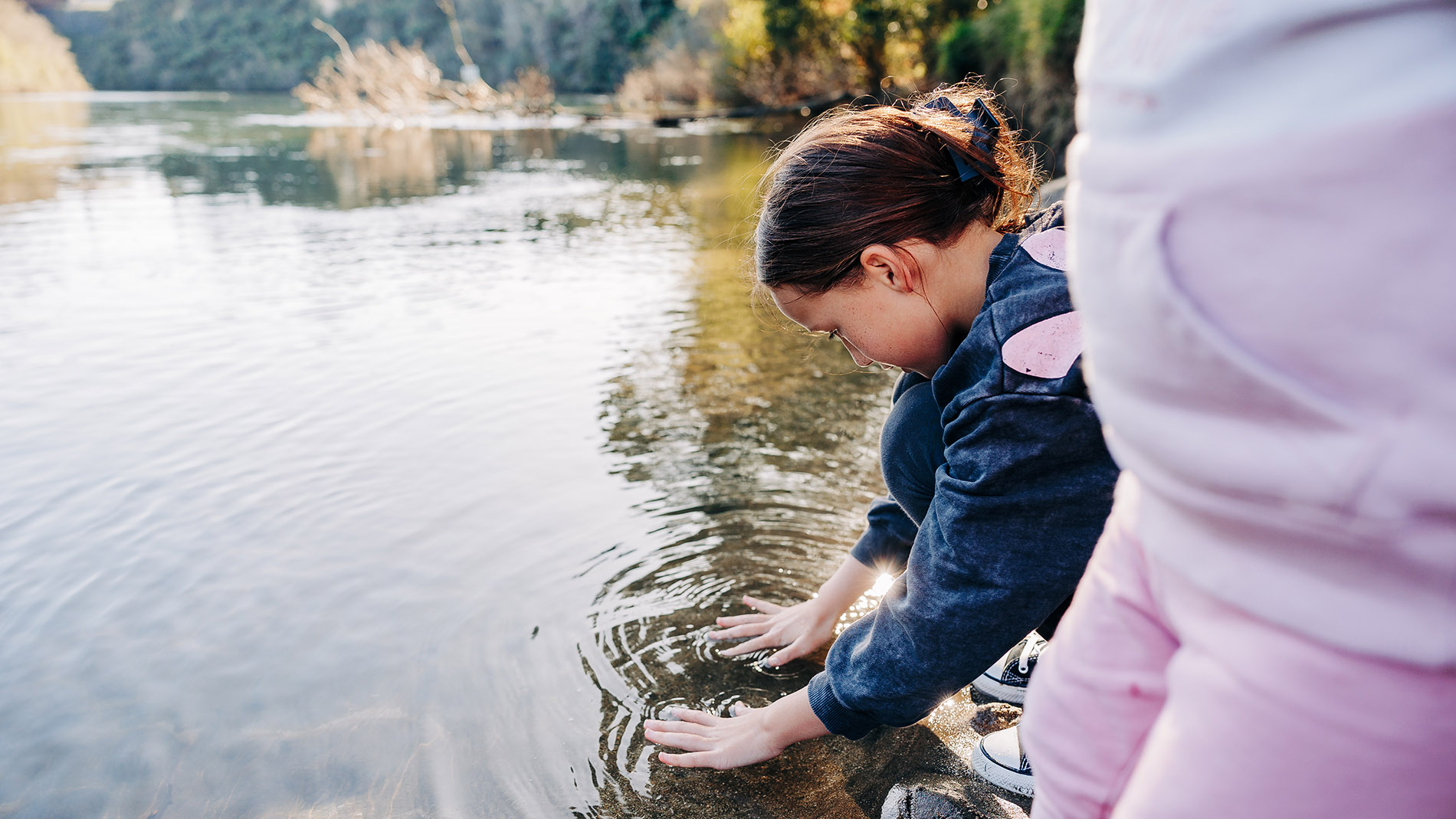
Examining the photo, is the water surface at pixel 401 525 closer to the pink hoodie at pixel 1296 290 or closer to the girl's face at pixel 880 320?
the girl's face at pixel 880 320

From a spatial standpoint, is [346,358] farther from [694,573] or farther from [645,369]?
[694,573]

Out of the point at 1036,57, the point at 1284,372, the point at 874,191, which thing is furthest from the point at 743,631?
the point at 1036,57

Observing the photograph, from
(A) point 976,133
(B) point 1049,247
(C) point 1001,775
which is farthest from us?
(C) point 1001,775

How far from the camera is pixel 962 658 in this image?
124 cm

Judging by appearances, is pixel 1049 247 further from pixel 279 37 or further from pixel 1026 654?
pixel 279 37

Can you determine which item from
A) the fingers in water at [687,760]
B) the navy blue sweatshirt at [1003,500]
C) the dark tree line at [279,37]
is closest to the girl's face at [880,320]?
the navy blue sweatshirt at [1003,500]

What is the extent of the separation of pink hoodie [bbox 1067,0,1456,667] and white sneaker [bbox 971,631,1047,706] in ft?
4.13

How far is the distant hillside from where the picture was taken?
102ft

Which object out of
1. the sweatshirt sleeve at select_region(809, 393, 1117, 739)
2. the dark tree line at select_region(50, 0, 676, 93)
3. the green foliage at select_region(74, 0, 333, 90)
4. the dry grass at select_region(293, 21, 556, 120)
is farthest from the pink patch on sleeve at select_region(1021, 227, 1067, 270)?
the green foliage at select_region(74, 0, 333, 90)

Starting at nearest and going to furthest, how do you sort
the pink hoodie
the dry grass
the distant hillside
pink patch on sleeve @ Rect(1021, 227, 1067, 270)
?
the pink hoodie
pink patch on sleeve @ Rect(1021, 227, 1067, 270)
the dry grass
the distant hillside

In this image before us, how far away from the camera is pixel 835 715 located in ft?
4.51

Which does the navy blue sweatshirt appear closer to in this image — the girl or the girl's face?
the girl

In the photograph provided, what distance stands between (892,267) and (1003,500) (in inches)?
16.2

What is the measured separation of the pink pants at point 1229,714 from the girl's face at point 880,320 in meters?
0.69
